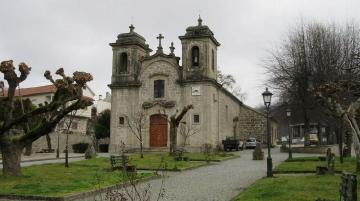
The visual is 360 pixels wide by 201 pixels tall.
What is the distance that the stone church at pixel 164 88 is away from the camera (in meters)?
38.5

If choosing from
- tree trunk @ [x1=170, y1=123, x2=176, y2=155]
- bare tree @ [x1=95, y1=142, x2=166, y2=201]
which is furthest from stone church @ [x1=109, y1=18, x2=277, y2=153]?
bare tree @ [x1=95, y1=142, x2=166, y2=201]

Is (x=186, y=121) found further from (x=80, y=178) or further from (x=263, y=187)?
(x=263, y=187)

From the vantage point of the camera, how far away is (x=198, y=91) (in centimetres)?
3866

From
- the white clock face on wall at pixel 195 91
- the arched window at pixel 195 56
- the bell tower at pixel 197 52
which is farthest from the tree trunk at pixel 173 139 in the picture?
the arched window at pixel 195 56

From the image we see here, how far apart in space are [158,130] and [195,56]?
7.24 metres

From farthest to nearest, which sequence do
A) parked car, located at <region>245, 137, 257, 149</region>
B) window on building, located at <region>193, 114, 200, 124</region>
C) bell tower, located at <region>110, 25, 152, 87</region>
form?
1. parked car, located at <region>245, 137, 257, 149</region>
2. bell tower, located at <region>110, 25, 152, 87</region>
3. window on building, located at <region>193, 114, 200, 124</region>

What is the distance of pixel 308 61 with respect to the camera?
3931 cm

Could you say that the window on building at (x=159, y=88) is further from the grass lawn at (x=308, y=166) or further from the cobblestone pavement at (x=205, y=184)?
the cobblestone pavement at (x=205, y=184)

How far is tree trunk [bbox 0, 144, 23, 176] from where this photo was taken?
16812mm

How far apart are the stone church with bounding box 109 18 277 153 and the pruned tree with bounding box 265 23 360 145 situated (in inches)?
239

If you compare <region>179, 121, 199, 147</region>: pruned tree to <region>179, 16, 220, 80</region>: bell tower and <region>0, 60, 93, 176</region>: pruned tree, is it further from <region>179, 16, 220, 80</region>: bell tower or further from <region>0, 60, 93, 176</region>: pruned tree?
<region>0, 60, 93, 176</region>: pruned tree

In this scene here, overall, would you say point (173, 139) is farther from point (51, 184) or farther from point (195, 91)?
point (51, 184)

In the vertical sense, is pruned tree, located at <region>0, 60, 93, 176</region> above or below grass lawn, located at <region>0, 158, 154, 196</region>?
above

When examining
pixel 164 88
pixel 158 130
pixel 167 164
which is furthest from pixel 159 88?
pixel 167 164
